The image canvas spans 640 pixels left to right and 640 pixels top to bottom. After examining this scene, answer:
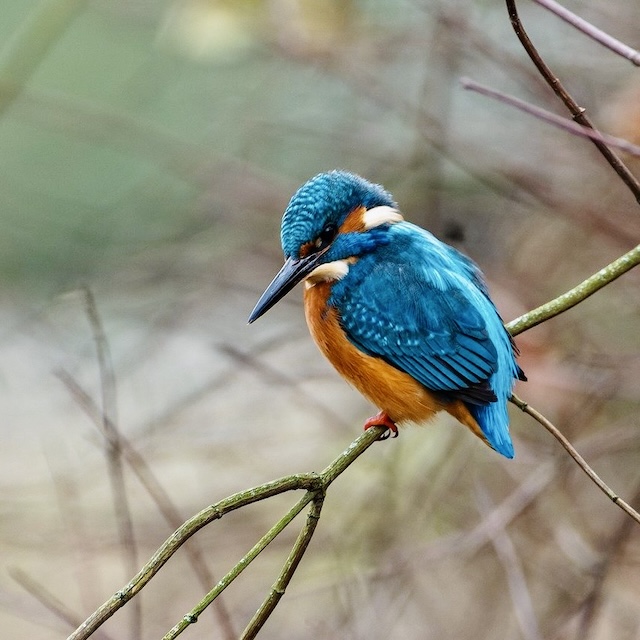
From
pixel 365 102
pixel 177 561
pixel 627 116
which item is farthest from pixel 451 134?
pixel 177 561

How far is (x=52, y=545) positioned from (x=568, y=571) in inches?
76.5

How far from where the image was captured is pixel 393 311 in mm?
2607

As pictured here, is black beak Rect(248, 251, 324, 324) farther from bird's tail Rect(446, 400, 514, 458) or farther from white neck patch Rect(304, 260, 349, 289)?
bird's tail Rect(446, 400, 514, 458)

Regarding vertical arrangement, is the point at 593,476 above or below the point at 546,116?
below

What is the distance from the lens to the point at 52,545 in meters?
3.71

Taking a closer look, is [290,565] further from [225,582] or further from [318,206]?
[318,206]

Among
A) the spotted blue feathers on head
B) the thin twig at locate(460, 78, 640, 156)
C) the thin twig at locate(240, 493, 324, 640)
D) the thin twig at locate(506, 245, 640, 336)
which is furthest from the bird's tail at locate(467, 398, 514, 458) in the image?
the thin twig at locate(460, 78, 640, 156)

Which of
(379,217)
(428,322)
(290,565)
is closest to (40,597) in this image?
(290,565)

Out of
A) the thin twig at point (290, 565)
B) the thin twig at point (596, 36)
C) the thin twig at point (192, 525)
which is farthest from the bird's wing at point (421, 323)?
the thin twig at point (596, 36)

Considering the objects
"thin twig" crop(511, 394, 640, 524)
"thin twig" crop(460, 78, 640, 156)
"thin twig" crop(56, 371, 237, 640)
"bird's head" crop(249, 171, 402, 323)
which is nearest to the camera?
"thin twig" crop(460, 78, 640, 156)

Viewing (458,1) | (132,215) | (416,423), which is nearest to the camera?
(416,423)

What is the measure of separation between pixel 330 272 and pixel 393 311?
0.66 feet

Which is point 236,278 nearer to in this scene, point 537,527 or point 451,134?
point 451,134

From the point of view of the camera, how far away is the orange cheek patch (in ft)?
8.60
